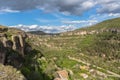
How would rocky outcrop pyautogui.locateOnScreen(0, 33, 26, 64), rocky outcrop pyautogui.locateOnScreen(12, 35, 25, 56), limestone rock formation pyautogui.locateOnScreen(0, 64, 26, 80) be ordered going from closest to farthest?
1. limestone rock formation pyautogui.locateOnScreen(0, 64, 26, 80)
2. rocky outcrop pyautogui.locateOnScreen(0, 33, 26, 64)
3. rocky outcrop pyautogui.locateOnScreen(12, 35, 25, 56)

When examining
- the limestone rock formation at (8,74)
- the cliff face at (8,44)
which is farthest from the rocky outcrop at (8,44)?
the limestone rock formation at (8,74)

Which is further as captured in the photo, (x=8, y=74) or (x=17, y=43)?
(x=17, y=43)

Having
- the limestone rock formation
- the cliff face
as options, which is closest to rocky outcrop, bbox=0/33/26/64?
the cliff face

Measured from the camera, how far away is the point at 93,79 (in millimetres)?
153250

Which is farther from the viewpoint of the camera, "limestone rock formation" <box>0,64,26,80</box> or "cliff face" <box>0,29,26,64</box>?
"cliff face" <box>0,29,26,64</box>

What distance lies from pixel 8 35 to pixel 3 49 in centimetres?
1595

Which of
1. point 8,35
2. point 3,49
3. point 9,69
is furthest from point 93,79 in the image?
point 9,69

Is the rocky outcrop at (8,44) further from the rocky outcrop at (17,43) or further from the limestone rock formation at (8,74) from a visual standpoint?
the limestone rock formation at (8,74)

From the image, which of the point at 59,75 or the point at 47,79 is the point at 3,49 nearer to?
the point at 47,79

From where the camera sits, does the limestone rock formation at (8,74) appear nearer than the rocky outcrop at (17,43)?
Yes

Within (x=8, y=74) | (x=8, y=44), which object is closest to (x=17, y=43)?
(x=8, y=44)

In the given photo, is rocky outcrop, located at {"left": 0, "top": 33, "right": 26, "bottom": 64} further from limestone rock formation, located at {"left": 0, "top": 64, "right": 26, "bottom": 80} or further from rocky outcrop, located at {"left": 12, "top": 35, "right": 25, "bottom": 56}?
limestone rock formation, located at {"left": 0, "top": 64, "right": 26, "bottom": 80}

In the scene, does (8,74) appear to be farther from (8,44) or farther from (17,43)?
(17,43)

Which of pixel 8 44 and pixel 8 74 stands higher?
pixel 8 74
